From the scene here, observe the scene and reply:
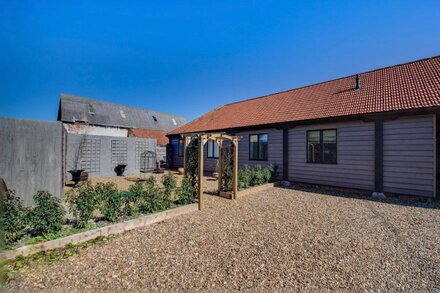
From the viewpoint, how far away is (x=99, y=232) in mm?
3973

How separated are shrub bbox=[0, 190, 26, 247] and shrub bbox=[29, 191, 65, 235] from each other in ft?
0.52

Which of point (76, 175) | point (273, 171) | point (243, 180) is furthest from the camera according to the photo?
point (273, 171)

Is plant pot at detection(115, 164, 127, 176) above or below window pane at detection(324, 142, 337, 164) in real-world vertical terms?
below

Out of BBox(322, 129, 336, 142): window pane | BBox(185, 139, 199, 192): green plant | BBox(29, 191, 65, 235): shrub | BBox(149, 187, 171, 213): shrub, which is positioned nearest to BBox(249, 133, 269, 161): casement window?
BBox(322, 129, 336, 142): window pane

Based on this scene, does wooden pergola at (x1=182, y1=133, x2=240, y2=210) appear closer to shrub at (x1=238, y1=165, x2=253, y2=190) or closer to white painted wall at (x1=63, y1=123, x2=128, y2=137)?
shrub at (x1=238, y1=165, x2=253, y2=190)

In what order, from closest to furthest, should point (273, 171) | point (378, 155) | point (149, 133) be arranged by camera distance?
1. point (378, 155)
2. point (273, 171)
3. point (149, 133)

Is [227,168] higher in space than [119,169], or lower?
higher

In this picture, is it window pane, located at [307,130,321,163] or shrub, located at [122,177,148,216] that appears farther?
window pane, located at [307,130,321,163]

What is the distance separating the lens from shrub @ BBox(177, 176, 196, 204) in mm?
6043

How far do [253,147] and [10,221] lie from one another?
10152 mm

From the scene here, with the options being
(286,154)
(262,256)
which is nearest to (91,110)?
(286,154)

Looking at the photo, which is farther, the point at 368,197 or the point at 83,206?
the point at 368,197

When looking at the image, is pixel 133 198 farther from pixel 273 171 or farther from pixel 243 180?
pixel 273 171

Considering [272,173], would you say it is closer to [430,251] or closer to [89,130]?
[430,251]
